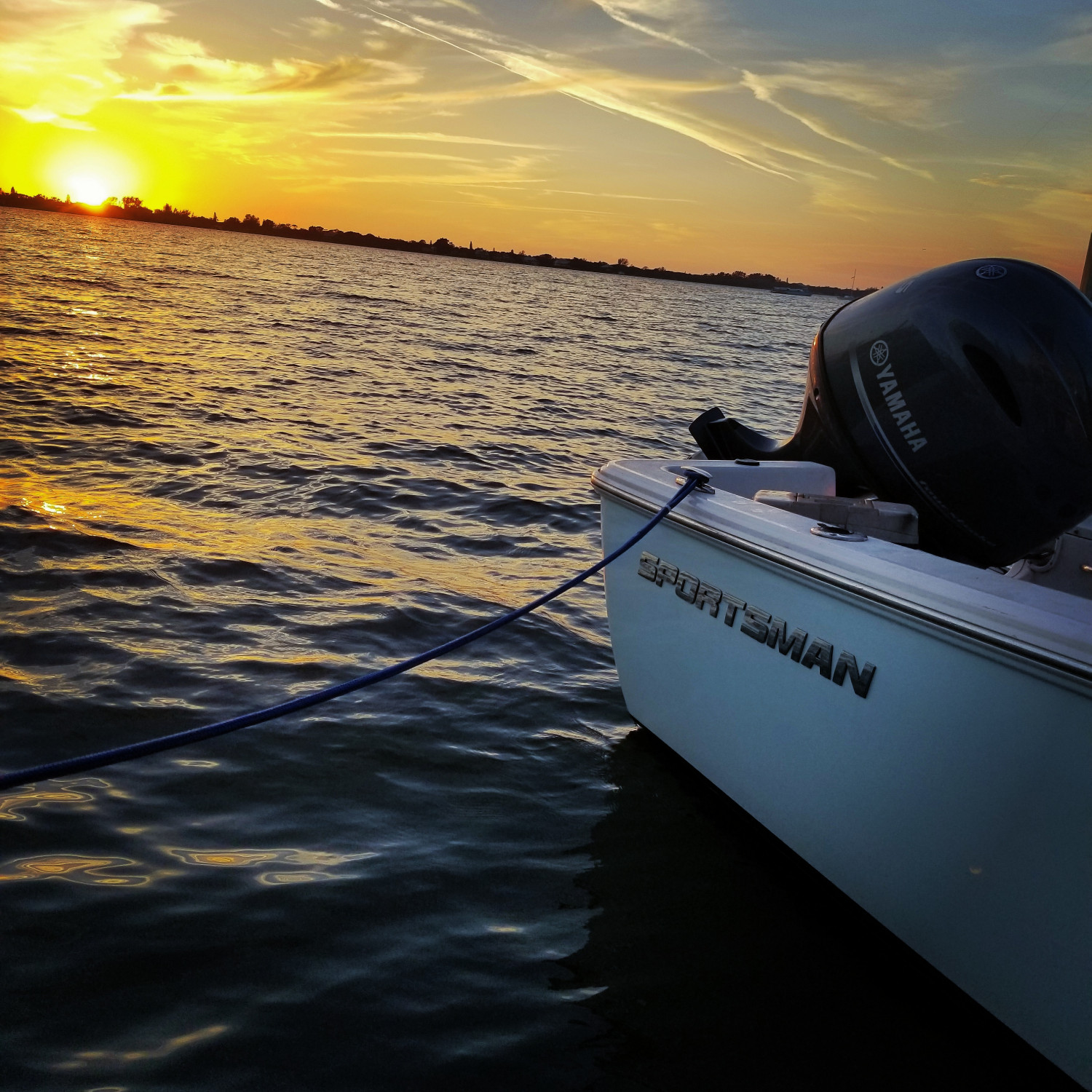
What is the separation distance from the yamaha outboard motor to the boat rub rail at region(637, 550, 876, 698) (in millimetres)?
821

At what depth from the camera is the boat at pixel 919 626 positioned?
2.18m

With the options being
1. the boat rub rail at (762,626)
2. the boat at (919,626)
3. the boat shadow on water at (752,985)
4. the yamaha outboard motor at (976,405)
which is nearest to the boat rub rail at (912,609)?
Result: the boat at (919,626)

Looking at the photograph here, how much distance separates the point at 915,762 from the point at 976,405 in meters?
1.32

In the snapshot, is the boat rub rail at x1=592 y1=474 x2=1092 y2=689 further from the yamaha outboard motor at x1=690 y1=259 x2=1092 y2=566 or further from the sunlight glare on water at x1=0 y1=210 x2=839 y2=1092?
the sunlight glare on water at x1=0 y1=210 x2=839 y2=1092

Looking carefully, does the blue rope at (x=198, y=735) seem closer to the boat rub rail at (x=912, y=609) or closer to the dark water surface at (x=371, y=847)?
the boat rub rail at (x=912, y=609)

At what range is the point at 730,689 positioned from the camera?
3131 mm

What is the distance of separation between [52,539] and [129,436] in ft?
11.2

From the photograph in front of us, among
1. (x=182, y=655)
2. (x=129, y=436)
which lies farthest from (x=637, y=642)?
(x=129, y=436)

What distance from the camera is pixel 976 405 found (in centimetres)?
317

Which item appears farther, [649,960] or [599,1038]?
[649,960]

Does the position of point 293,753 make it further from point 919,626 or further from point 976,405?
point 976,405

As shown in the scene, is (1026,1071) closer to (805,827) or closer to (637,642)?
(805,827)

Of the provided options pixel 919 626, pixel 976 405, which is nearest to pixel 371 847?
pixel 919 626

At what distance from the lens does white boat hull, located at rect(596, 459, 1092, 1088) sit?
2131 mm
